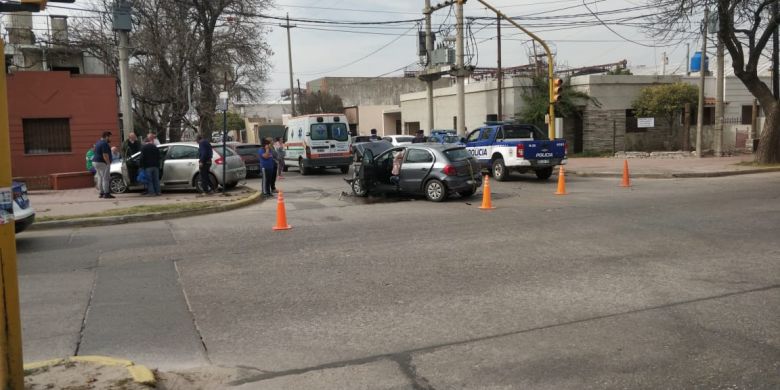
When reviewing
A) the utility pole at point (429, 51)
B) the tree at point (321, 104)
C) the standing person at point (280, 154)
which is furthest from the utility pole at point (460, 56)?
the tree at point (321, 104)

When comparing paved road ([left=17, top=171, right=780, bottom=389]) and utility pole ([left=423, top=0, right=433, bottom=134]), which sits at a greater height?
utility pole ([left=423, top=0, right=433, bottom=134])

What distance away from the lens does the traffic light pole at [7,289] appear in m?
3.90

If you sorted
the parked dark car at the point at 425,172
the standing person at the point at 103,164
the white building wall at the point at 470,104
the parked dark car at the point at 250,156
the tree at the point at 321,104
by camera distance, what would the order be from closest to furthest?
the parked dark car at the point at 425,172 < the standing person at the point at 103,164 < the parked dark car at the point at 250,156 < the white building wall at the point at 470,104 < the tree at the point at 321,104

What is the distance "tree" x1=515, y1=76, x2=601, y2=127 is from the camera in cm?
3334

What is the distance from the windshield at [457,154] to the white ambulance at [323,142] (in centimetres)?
1067

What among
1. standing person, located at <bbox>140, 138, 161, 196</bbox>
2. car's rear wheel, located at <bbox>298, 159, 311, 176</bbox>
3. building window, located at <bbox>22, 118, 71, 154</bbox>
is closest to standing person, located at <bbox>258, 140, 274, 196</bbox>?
standing person, located at <bbox>140, 138, 161, 196</bbox>

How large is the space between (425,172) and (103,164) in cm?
862

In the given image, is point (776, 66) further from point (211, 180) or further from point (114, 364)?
point (114, 364)

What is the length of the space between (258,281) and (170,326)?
1.76 meters

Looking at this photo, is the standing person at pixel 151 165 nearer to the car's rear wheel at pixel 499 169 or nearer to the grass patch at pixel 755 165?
the car's rear wheel at pixel 499 169

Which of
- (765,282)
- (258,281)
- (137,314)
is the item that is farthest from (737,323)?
(137,314)

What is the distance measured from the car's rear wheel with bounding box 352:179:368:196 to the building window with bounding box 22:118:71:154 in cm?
1256

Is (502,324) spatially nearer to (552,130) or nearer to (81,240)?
(81,240)

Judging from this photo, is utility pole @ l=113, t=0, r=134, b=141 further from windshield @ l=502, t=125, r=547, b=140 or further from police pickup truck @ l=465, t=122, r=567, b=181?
windshield @ l=502, t=125, r=547, b=140
